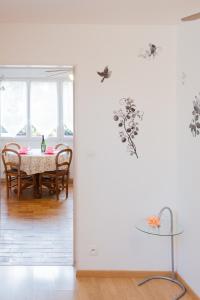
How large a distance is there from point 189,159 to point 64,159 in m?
3.88

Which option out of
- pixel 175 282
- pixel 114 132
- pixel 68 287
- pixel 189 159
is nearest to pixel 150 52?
pixel 114 132

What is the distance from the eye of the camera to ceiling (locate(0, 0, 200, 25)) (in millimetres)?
2820

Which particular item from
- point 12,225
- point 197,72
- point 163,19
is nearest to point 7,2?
point 163,19

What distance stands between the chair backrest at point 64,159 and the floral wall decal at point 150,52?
A: 11.1 feet

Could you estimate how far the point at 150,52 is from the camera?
350 cm

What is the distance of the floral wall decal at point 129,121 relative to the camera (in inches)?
139

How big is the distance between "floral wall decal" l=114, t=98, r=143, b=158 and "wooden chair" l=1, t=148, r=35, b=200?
3366mm

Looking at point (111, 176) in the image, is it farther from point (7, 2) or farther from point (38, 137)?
point (38, 137)

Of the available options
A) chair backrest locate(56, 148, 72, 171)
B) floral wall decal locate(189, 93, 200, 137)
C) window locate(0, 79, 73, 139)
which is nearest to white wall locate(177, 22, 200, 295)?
floral wall decal locate(189, 93, 200, 137)

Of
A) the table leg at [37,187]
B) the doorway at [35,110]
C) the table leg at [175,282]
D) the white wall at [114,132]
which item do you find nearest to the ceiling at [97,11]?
the white wall at [114,132]

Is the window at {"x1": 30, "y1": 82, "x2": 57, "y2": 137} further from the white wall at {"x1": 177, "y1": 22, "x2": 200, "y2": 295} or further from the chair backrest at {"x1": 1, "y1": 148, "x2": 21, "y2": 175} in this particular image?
the white wall at {"x1": 177, "y1": 22, "x2": 200, "y2": 295}

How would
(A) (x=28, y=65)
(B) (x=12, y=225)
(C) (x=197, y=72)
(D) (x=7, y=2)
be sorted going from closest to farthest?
(D) (x=7, y=2) → (C) (x=197, y=72) → (A) (x=28, y=65) → (B) (x=12, y=225)

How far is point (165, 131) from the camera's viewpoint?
356cm

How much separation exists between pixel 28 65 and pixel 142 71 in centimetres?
107
